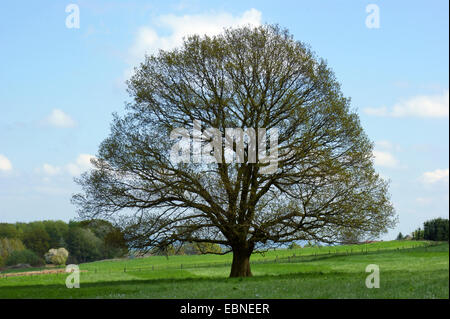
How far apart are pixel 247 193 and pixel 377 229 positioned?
324 inches

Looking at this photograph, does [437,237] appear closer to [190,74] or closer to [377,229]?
[377,229]

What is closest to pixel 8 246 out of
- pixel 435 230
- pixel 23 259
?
pixel 23 259

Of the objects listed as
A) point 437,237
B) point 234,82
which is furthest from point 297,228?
point 437,237

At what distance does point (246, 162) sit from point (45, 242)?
3072 inches

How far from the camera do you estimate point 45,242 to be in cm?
9688

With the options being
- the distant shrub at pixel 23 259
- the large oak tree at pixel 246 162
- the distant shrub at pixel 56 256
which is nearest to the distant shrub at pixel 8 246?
the distant shrub at pixel 23 259

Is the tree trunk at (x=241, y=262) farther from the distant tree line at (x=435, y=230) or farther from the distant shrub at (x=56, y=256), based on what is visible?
the distant shrub at (x=56, y=256)

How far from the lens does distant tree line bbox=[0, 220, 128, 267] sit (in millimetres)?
86625

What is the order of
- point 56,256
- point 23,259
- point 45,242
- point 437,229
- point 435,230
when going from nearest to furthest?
point 437,229 → point 435,230 → point 56,256 → point 23,259 → point 45,242

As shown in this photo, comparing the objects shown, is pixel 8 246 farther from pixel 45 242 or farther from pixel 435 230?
pixel 435 230

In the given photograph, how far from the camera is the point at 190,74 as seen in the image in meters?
31.3

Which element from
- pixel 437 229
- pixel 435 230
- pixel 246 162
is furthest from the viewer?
pixel 435 230

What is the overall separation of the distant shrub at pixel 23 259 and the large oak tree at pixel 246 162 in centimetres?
6101

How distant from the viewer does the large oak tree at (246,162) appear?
29562mm
